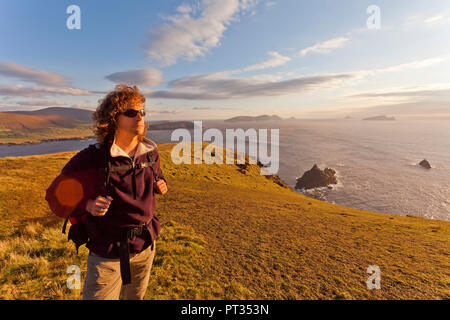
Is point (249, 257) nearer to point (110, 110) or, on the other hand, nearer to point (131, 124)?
point (131, 124)

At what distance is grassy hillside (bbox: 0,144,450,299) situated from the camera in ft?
17.1

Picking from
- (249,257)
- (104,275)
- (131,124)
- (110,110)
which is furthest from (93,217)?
(249,257)

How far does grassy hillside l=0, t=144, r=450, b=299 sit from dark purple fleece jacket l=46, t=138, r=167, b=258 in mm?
3042

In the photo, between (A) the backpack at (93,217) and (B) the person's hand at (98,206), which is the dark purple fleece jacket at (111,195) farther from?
(B) the person's hand at (98,206)

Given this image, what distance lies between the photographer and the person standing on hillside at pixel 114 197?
2357mm

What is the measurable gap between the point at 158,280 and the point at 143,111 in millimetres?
4733

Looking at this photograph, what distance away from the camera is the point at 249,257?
24.2 feet

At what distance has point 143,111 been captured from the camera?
3039mm

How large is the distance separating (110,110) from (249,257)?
274 inches

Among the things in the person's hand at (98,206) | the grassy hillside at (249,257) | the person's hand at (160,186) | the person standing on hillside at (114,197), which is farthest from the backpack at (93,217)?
the grassy hillside at (249,257)

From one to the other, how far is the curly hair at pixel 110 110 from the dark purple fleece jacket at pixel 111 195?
0.72ft

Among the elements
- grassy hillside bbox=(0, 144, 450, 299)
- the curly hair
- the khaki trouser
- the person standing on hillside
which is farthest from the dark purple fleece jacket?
grassy hillside bbox=(0, 144, 450, 299)

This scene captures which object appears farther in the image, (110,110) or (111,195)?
(110,110)
